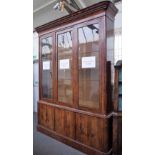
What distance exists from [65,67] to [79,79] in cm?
42

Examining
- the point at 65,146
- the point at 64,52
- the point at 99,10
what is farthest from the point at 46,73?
the point at 99,10

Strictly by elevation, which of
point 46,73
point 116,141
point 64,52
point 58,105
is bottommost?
point 116,141

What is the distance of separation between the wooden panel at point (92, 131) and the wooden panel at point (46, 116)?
0.71 metres

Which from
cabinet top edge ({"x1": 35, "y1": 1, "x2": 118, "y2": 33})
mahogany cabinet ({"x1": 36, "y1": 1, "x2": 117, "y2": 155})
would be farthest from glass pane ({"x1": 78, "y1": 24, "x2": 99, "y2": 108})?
cabinet top edge ({"x1": 35, "y1": 1, "x2": 118, "y2": 33})

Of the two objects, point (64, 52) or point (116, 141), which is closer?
point (116, 141)

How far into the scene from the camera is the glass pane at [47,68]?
10.5ft

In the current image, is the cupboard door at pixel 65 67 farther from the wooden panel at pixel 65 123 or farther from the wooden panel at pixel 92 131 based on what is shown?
the wooden panel at pixel 92 131

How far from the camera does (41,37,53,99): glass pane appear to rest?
126 inches

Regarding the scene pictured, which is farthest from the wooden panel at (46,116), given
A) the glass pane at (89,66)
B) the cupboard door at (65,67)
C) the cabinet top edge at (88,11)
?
the cabinet top edge at (88,11)

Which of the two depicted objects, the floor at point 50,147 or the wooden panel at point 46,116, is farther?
the wooden panel at point 46,116
